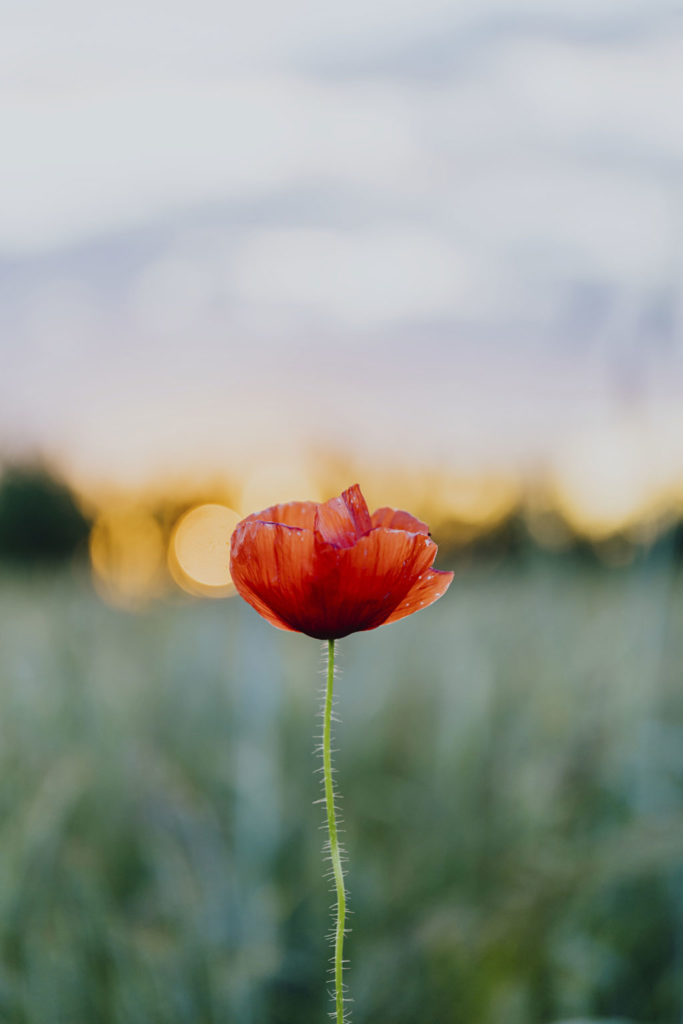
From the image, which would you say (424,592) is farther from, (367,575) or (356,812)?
(356,812)

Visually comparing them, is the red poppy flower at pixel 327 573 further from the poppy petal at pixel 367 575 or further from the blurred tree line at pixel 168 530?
the blurred tree line at pixel 168 530

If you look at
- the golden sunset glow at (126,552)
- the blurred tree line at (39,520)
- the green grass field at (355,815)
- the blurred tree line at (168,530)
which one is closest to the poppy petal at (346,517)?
the green grass field at (355,815)

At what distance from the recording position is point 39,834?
2.85ft

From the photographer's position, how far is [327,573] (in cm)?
32

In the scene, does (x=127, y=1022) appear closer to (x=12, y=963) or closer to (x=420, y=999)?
(x=12, y=963)

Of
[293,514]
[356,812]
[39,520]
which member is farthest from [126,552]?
[39,520]

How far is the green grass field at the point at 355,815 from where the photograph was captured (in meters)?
0.90

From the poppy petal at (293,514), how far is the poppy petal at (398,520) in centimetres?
2

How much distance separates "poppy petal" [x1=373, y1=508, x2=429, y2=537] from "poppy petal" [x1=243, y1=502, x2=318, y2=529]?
0.9 inches

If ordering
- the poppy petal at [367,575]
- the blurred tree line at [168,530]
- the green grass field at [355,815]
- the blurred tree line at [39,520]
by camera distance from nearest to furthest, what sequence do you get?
the poppy petal at [367,575], the green grass field at [355,815], the blurred tree line at [168,530], the blurred tree line at [39,520]

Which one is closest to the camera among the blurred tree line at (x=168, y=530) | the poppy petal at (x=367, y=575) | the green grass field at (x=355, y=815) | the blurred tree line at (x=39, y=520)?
the poppy petal at (x=367, y=575)

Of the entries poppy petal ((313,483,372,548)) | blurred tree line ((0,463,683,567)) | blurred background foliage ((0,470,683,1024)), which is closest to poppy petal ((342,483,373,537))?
poppy petal ((313,483,372,548))

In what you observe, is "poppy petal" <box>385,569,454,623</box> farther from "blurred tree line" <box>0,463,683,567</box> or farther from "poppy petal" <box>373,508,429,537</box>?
"blurred tree line" <box>0,463,683,567</box>

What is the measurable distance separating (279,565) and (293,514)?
0.12ft
